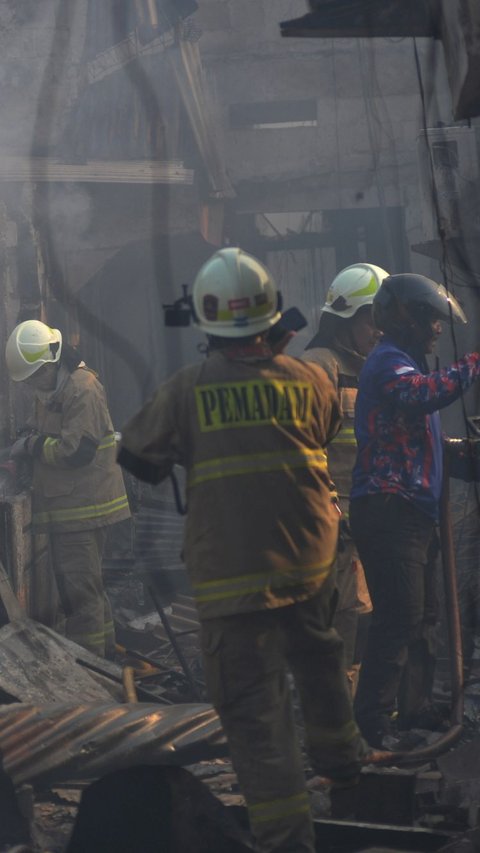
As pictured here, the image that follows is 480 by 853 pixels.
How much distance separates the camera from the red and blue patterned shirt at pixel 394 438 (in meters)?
5.35

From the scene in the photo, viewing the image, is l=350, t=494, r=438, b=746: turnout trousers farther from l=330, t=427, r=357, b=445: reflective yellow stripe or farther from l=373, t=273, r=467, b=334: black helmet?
l=373, t=273, r=467, b=334: black helmet

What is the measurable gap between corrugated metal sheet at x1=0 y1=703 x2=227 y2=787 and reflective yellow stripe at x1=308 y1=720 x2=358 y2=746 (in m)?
1.11

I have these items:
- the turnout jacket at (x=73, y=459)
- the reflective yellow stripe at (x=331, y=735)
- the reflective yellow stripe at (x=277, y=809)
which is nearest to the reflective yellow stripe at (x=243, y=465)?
the reflective yellow stripe at (x=331, y=735)

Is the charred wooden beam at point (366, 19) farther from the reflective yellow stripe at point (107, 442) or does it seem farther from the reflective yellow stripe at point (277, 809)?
the reflective yellow stripe at point (107, 442)

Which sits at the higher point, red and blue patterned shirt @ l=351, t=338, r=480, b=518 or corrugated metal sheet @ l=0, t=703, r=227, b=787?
red and blue patterned shirt @ l=351, t=338, r=480, b=518

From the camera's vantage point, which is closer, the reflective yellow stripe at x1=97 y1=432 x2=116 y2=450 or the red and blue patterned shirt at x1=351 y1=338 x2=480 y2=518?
the red and blue patterned shirt at x1=351 y1=338 x2=480 y2=518

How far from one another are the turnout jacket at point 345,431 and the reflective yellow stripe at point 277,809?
213 cm

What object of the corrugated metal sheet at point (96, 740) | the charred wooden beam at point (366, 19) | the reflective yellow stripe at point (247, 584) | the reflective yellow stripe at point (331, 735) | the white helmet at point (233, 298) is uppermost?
the charred wooden beam at point (366, 19)

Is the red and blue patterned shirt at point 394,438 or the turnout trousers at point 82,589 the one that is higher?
the red and blue patterned shirt at point 394,438

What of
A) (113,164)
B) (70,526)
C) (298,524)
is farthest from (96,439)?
(113,164)

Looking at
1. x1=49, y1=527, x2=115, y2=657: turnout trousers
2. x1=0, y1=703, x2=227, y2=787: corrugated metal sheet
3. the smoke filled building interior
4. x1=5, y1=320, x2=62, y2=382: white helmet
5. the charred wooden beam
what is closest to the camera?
the charred wooden beam

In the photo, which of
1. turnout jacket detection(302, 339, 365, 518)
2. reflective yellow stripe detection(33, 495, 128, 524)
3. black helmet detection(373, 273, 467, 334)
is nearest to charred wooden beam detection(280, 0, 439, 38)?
black helmet detection(373, 273, 467, 334)

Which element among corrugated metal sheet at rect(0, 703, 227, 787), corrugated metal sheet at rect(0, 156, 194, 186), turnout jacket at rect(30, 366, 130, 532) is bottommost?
corrugated metal sheet at rect(0, 703, 227, 787)

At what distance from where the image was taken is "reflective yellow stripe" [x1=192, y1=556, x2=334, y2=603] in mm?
3746
